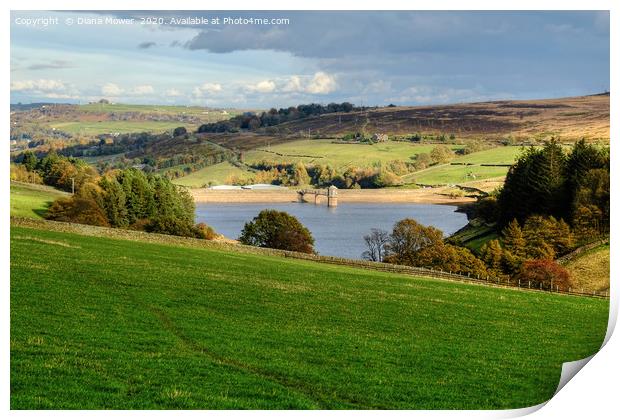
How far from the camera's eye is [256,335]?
38.0 feet

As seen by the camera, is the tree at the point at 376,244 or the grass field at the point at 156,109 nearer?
the grass field at the point at 156,109

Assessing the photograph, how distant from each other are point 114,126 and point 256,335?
491 centimetres

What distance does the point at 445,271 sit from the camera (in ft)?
53.8

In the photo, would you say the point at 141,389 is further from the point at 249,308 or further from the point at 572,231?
the point at 572,231

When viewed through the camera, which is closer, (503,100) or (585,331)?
(585,331)

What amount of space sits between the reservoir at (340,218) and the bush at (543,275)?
137 cm

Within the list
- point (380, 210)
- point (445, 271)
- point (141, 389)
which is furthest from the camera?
point (445, 271)

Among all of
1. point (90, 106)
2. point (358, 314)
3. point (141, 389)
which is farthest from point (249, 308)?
point (90, 106)

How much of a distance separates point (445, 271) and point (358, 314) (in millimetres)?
3768

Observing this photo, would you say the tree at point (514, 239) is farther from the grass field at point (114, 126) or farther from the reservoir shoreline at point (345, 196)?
the grass field at point (114, 126)

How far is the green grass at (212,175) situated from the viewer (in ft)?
51.6

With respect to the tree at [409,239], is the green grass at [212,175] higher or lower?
higher

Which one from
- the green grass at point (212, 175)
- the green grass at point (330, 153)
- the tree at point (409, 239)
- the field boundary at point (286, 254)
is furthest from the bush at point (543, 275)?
the green grass at point (212, 175)
